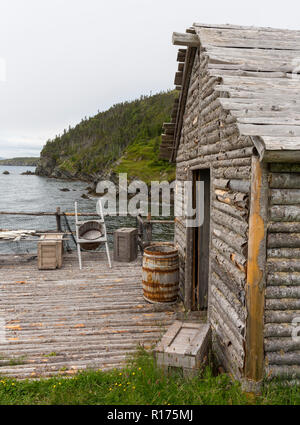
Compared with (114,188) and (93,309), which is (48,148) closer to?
(114,188)

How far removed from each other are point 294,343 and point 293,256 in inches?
32.9

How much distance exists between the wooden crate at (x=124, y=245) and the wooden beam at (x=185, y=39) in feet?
16.2

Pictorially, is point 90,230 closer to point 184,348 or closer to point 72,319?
point 72,319

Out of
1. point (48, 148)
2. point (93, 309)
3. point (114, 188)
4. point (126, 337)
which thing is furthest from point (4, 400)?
point (48, 148)

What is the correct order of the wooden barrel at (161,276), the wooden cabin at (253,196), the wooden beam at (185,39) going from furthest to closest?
1. the wooden barrel at (161,276)
2. the wooden beam at (185,39)
3. the wooden cabin at (253,196)

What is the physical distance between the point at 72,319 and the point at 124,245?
361cm

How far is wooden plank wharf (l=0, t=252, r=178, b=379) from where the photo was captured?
4.26m

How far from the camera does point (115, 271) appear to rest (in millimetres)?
8062

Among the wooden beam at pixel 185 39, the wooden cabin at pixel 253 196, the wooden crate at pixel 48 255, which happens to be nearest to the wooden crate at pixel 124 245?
the wooden crate at pixel 48 255

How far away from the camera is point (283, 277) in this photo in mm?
3174

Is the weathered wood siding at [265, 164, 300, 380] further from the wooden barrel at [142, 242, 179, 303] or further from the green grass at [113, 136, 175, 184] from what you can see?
the green grass at [113, 136, 175, 184]

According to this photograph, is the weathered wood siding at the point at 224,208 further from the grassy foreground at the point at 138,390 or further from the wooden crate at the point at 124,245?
the wooden crate at the point at 124,245

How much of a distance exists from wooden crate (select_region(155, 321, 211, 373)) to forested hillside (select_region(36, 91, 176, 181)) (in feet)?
141

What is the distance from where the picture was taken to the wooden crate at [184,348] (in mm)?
3508
